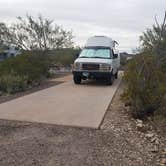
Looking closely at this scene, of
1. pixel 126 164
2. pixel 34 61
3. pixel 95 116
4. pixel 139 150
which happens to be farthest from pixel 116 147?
pixel 34 61

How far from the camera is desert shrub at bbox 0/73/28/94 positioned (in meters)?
13.0

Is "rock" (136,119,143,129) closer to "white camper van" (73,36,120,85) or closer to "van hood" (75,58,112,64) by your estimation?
"white camper van" (73,36,120,85)

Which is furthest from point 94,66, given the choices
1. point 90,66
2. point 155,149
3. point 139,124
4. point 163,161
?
point 163,161

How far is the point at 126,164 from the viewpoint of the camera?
5168 millimetres

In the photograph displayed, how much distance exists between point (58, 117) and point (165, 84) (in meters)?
2.95

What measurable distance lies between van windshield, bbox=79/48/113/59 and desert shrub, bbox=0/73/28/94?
4674 mm

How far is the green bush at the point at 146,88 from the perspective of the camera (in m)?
8.23

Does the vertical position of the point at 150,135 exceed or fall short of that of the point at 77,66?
it falls short

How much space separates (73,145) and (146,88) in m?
3.33

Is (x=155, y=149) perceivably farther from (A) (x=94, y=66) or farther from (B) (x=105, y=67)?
(A) (x=94, y=66)

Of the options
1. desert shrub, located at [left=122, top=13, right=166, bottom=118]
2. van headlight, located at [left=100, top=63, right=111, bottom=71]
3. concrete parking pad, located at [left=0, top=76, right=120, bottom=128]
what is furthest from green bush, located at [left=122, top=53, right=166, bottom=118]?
van headlight, located at [left=100, top=63, right=111, bottom=71]

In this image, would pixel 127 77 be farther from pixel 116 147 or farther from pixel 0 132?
pixel 0 132

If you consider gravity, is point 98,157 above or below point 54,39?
below

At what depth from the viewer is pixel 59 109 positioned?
29.8ft
